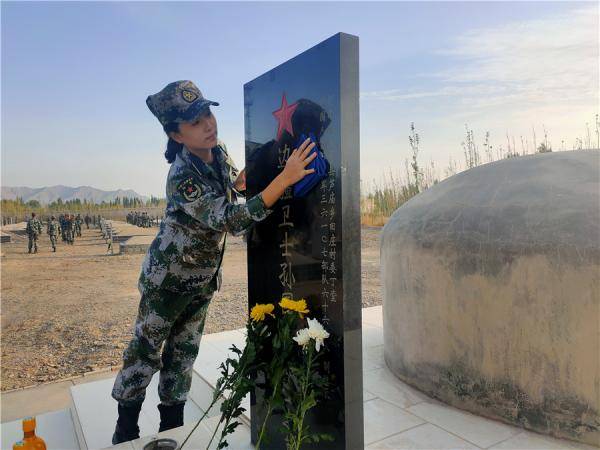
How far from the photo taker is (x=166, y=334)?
2.93m

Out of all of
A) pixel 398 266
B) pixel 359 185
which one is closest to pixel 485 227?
pixel 398 266

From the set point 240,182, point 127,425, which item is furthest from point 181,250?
point 127,425

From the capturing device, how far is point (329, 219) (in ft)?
6.78

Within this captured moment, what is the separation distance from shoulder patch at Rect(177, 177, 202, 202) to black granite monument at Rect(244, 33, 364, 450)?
1.47 feet

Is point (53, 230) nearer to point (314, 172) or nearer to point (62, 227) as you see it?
point (62, 227)

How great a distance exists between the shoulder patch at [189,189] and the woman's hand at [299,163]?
0.62 m

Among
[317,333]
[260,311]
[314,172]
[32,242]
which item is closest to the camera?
[317,333]

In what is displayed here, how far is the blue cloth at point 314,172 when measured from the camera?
2.08 m

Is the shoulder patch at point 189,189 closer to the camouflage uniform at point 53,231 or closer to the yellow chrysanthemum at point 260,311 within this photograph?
the yellow chrysanthemum at point 260,311

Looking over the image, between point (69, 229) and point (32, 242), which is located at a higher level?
point (69, 229)

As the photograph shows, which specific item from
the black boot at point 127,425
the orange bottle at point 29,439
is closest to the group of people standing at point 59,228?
the black boot at point 127,425

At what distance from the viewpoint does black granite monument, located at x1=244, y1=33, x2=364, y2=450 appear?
6.49 ft

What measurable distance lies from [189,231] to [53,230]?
61.9ft

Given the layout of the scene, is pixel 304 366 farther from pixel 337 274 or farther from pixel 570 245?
pixel 570 245
